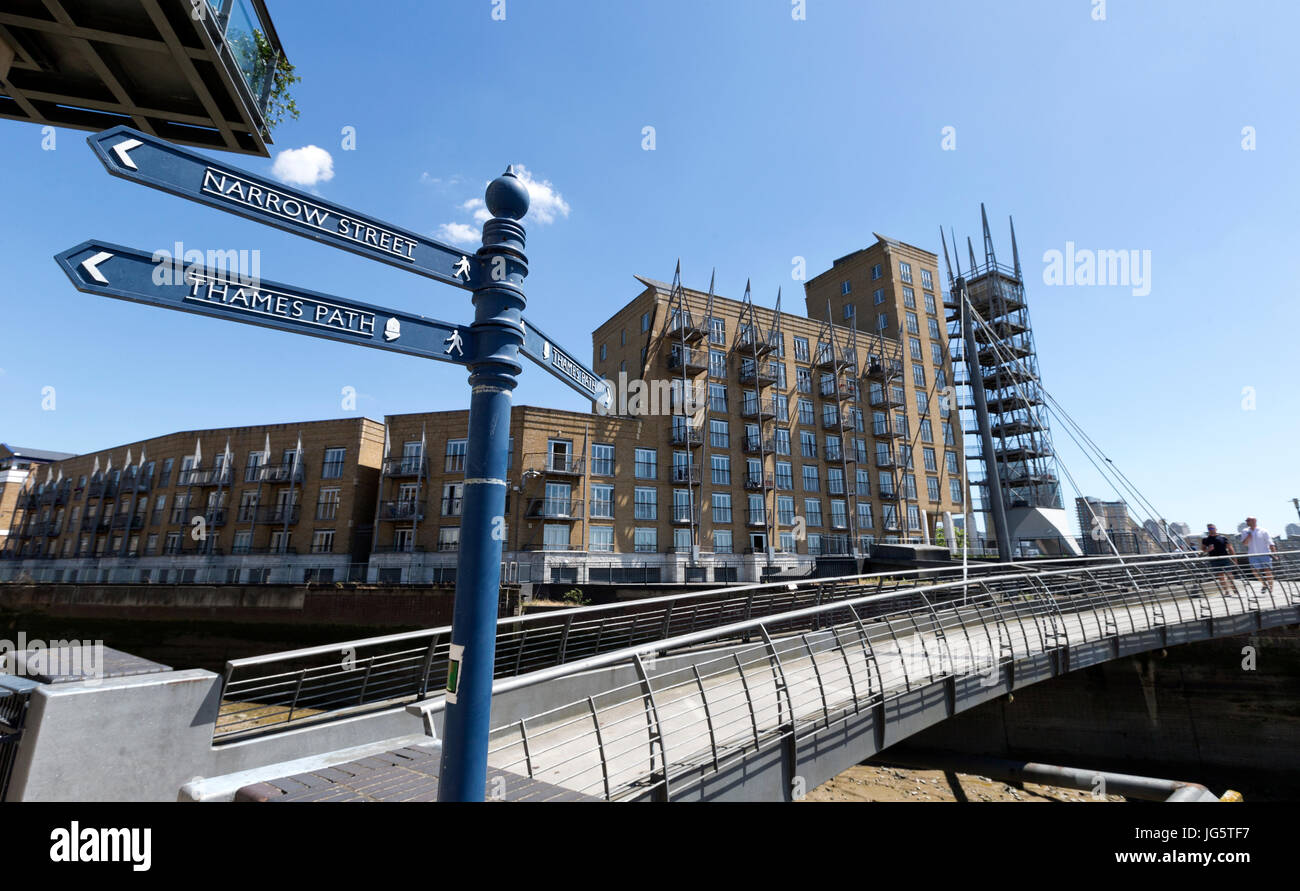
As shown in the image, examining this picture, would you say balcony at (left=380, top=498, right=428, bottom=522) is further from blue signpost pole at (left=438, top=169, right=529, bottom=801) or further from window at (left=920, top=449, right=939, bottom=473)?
window at (left=920, top=449, right=939, bottom=473)

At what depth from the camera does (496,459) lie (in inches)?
103

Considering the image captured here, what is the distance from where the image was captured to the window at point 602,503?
36062 millimetres

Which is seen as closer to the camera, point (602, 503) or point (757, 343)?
point (602, 503)

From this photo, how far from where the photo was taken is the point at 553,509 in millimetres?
35031

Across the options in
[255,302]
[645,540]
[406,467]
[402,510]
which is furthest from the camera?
[406,467]

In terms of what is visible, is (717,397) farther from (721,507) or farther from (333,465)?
(333,465)

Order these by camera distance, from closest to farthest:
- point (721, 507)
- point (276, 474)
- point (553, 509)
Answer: point (553, 509), point (721, 507), point (276, 474)

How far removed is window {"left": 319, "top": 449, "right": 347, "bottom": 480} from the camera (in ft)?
133

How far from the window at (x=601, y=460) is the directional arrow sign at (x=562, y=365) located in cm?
3282

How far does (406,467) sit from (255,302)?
A: 3871 centimetres

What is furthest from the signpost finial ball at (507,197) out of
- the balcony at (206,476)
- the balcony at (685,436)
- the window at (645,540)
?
the balcony at (206,476)

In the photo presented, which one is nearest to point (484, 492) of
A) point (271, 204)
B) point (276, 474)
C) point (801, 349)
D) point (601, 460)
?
point (271, 204)

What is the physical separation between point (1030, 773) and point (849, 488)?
31089 mm
